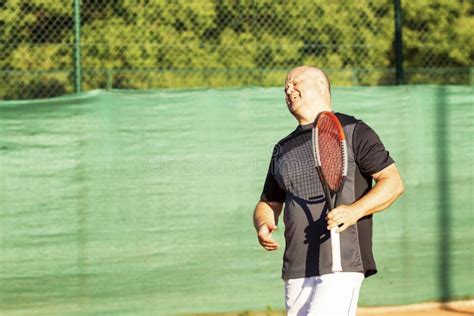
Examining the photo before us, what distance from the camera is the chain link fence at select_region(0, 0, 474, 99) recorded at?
768cm

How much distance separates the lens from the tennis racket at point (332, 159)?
3.99 m

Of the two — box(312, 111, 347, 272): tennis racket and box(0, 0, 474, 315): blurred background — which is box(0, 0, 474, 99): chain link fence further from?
box(312, 111, 347, 272): tennis racket

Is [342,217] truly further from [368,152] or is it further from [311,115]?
[311,115]

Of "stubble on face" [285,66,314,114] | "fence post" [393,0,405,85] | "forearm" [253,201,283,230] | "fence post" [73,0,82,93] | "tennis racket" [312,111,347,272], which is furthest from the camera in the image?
"fence post" [393,0,405,85]

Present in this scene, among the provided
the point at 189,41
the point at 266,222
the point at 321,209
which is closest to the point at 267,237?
the point at 266,222

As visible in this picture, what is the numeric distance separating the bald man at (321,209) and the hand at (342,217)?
12cm

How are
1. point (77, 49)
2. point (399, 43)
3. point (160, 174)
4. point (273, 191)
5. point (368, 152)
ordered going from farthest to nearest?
point (399, 43) → point (77, 49) → point (160, 174) → point (273, 191) → point (368, 152)

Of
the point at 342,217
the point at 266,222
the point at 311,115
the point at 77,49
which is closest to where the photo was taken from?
the point at 342,217

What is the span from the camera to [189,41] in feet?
29.5

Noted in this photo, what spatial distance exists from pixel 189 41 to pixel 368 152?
5124mm

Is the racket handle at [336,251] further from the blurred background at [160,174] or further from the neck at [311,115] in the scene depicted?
the blurred background at [160,174]

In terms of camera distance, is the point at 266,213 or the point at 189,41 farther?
the point at 189,41

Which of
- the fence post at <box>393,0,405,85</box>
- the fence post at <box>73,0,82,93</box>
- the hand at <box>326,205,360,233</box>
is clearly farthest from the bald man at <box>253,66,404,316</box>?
the fence post at <box>393,0,405,85</box>

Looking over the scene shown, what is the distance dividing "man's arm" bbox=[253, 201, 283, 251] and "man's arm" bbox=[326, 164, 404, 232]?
17.7 inches
